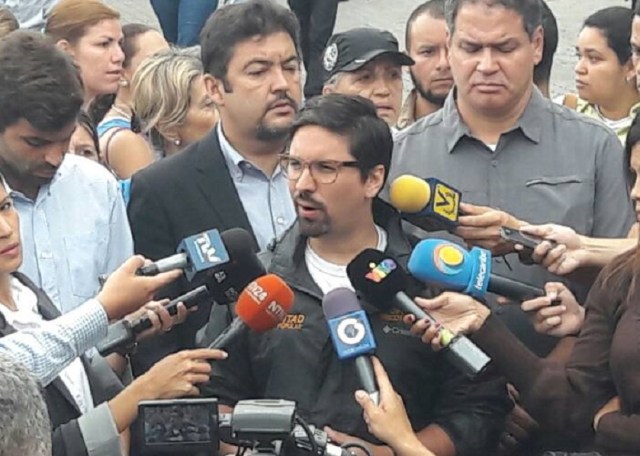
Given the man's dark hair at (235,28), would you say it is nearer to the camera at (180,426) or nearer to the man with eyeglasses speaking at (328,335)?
the man with eyeglasses speaking at (328,335)

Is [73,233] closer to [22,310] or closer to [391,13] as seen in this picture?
[22,310]

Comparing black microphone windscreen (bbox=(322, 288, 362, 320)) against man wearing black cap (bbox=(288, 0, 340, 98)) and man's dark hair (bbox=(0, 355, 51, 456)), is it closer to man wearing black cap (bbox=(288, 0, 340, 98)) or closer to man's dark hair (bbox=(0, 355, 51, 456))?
man's dark hair (bbox=(0, 355, 51, 456))

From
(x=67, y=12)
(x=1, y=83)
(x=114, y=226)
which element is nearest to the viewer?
(x=1, y=83)

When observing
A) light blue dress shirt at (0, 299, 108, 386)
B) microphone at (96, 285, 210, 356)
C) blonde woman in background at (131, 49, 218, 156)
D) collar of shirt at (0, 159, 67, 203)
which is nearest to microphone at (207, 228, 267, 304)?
microphone at (96, 285, 210, 356)

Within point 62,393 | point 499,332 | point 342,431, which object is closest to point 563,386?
point 499,332

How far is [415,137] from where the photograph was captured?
185 inches

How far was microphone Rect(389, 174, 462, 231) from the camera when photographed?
13.2 ft

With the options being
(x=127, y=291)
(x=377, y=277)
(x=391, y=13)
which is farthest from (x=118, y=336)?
(x=391, y=13)

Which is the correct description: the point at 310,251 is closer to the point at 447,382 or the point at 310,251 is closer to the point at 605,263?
the point at 447,382

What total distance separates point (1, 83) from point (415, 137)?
1.31 m

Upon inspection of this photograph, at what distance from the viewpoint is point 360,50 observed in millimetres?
5680

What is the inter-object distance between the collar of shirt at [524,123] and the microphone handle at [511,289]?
74cm

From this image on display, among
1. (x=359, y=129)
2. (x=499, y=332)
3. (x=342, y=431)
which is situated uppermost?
(x=359, y=129)

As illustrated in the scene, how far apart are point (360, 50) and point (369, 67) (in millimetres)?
77
